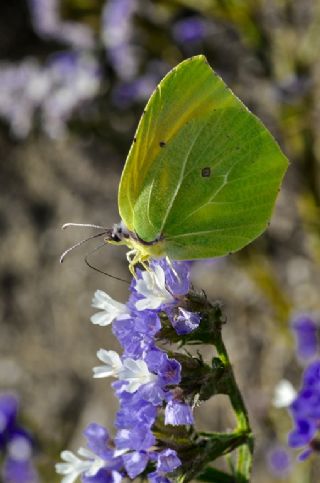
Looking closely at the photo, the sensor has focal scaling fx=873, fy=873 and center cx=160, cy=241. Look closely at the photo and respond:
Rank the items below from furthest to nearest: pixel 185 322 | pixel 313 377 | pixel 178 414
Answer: pixel 313 377
pixel 185 322
pixel 178 414

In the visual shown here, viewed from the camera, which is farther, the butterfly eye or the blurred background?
the blurred background

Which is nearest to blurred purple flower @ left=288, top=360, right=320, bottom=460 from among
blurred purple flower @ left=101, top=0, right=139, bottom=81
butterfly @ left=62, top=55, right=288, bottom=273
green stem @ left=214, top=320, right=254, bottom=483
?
green stem @ left=214, top=320, right=254, bottom=483

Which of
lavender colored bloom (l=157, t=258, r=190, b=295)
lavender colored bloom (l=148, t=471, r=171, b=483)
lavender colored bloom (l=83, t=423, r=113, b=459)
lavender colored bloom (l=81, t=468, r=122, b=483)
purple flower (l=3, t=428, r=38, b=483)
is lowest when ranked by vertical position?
purple flower (l=3, t=428, r=38, b=483)

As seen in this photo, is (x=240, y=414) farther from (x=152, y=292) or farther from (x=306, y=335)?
(x=306, y=335)

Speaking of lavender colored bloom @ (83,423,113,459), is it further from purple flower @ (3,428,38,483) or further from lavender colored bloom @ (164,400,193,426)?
purple flower @ (3,428,38,483)

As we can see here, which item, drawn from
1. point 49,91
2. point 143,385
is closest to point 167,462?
point 143,385
